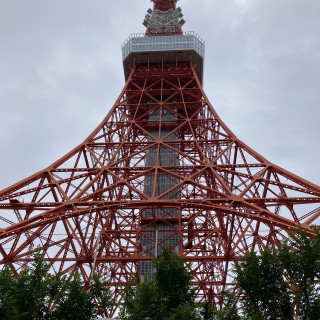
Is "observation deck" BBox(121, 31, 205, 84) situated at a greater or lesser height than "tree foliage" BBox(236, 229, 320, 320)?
greater

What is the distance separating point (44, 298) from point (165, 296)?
8.37 ft

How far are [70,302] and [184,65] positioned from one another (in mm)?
18084

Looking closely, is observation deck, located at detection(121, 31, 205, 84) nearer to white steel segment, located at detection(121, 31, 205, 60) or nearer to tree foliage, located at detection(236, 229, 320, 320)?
white steel segment, located at detection(121, 31, 205, 60)

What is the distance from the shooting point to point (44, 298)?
350 inches

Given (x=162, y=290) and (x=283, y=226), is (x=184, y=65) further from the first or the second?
(x=162, y=290)

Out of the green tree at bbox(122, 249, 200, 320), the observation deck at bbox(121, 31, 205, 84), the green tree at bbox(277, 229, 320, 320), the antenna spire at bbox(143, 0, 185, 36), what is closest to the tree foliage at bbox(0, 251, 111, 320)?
the green tree at bbox(122, 249, 200, 320)

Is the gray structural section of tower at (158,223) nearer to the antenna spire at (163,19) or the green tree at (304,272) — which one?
the green tree at (304,272)

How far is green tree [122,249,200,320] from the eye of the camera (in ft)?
26.9

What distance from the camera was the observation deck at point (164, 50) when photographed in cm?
2391

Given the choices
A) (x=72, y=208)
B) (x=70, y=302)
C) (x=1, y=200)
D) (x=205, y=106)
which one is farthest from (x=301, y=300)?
(x=205, y=106)

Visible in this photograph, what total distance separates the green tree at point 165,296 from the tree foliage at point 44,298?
84 cm

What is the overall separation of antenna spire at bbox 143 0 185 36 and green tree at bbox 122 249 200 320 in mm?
23448

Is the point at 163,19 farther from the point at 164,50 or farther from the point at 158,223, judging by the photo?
the point at 158,223

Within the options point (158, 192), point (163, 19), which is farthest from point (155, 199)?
point (163, 19)
